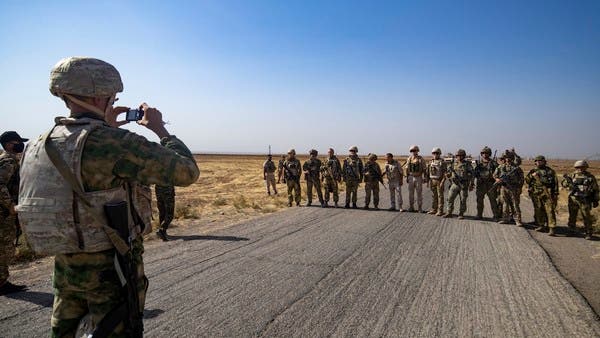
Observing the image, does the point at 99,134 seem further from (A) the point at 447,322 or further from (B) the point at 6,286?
(B) the point at 6,286

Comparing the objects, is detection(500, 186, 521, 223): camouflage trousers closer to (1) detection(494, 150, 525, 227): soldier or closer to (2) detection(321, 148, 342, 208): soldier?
(1) detection(494, 150, 525, 227): soldier

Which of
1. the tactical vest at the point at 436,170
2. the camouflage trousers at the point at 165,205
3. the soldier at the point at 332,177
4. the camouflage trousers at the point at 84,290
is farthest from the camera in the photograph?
the soldier at the point at 332,177

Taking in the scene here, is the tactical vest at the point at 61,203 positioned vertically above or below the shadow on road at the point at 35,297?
above

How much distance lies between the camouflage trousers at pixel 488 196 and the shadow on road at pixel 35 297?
11516mm

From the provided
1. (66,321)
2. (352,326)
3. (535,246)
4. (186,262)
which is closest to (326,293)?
(352,326)

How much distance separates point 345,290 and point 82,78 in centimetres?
423

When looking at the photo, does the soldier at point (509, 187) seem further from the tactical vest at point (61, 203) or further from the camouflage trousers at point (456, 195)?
the tactical vest at point (61, 203)

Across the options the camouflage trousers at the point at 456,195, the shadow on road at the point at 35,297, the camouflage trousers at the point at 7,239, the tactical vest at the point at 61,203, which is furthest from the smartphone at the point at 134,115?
the camouflage trousers at the point at 456,195

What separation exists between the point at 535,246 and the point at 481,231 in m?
1.62

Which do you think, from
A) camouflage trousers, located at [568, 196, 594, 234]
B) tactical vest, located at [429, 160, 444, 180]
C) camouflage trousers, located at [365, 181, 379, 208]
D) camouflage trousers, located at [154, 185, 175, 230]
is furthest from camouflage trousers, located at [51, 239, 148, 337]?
tactical vest, located at [429, 160, 444, 180]

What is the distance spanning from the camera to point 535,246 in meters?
7.98

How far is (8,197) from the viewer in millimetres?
5215

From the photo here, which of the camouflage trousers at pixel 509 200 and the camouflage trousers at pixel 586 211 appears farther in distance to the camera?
the camouflage trousers at pixel 509 200

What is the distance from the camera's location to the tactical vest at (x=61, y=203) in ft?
6.09
